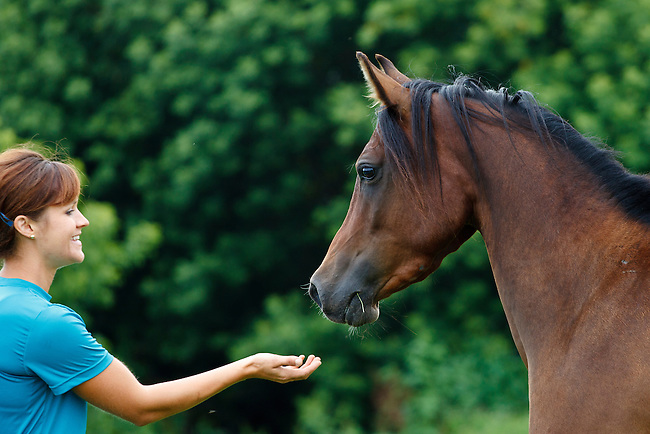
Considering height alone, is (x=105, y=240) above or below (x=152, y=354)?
above

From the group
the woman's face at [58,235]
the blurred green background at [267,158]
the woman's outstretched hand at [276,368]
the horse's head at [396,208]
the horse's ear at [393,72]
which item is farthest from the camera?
the blurred green background at [267,158]

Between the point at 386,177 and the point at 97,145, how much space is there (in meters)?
8.94

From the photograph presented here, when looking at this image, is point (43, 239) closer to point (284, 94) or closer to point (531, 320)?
point (531, 320)

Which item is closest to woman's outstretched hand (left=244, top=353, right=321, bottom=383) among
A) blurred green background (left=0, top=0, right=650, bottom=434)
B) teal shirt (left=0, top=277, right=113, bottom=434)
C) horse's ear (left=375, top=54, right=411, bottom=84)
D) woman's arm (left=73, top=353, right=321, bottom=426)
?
woman's arm (left=73, top=353, right=321, bottom=426)

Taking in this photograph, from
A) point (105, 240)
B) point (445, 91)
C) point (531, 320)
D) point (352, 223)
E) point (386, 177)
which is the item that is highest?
point (445, 91)

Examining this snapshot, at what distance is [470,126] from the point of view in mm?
2457

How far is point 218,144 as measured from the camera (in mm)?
9695

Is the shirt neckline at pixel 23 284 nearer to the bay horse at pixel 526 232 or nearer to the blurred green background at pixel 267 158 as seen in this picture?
the bay horse at pixel 526 232

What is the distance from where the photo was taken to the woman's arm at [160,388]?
189 cm

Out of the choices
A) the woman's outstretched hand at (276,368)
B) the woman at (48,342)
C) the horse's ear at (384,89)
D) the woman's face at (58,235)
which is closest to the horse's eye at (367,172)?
the horse's ear at (384,89)

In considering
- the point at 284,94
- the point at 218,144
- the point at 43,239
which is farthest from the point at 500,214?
the point at 284,94

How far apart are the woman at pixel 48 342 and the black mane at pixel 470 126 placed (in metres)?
1.02

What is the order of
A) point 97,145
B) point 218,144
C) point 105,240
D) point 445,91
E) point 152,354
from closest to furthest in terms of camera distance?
point 445,91 < point 105,240 < point 218,144 < point 97,145 < point 152,354

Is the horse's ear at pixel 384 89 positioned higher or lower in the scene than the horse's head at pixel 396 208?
higher
